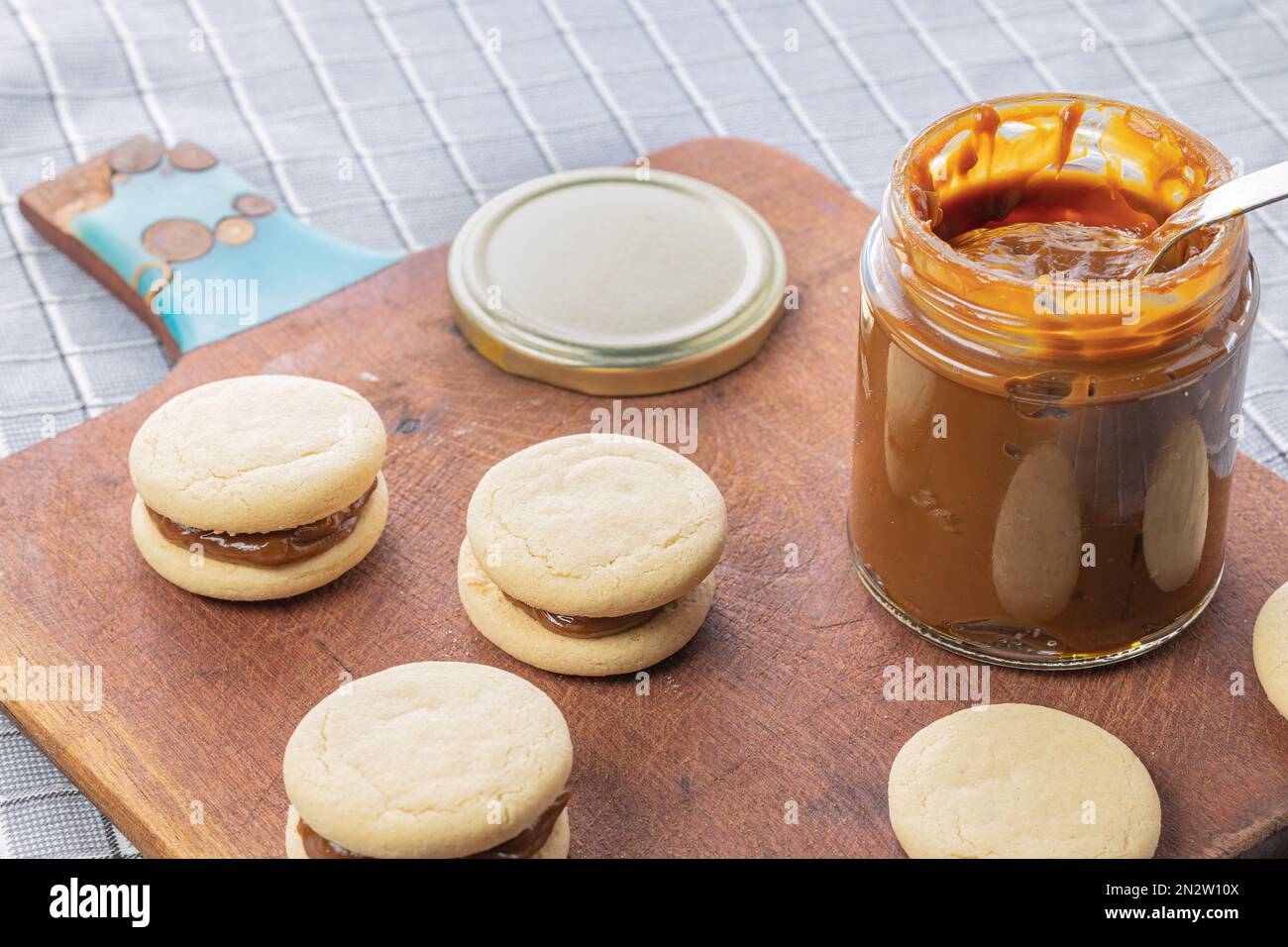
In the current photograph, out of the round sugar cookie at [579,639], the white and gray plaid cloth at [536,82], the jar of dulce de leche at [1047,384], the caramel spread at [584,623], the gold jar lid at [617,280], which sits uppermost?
the jar of dulce de leche at [1047,384]

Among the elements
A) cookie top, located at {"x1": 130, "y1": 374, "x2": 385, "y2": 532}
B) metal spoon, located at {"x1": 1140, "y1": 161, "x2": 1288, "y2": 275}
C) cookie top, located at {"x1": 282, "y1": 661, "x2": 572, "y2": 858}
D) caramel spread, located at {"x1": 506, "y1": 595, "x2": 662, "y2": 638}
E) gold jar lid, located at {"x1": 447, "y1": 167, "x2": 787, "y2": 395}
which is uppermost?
metal spoon, located at {"x1": 1140, "y1": 161, "x2": 1288, "y2": 275}

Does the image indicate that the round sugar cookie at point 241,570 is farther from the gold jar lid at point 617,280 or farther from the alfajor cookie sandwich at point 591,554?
the gold jar lid at point 617,280

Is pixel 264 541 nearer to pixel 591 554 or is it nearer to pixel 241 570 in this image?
pixel 241 570

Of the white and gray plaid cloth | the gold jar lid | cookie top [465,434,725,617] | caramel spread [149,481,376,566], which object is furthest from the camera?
the white and gray plaid cloth

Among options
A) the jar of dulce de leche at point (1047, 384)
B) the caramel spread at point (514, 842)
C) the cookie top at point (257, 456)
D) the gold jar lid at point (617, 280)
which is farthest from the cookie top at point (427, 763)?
the gold jar lid at point (617, 280)

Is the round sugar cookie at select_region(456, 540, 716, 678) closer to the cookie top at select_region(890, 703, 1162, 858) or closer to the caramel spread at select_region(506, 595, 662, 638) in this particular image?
the caramel spread at select_region(506, 595, 662, 638)

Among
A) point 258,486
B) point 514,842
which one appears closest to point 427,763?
point 514,842

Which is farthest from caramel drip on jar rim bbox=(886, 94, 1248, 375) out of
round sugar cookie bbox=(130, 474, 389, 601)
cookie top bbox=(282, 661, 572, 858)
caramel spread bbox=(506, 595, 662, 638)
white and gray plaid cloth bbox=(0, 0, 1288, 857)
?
white and gray plaid cloth bbox=(0, 0, 1288, 857)
